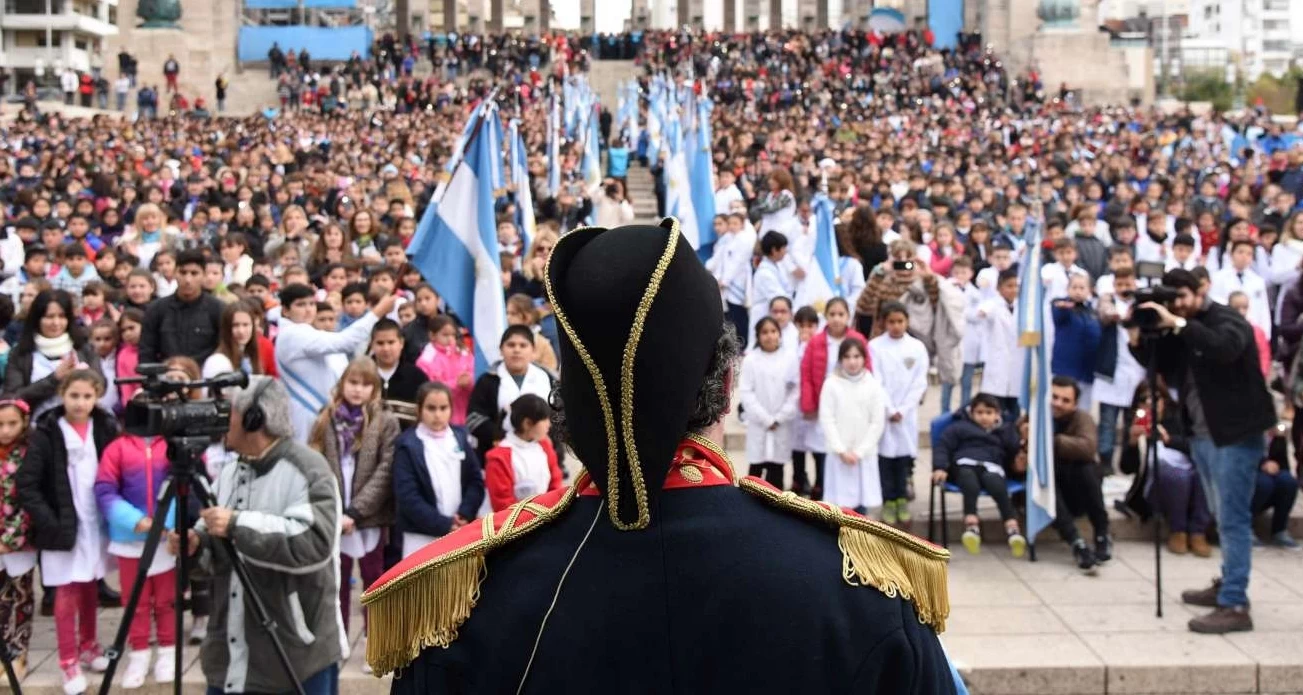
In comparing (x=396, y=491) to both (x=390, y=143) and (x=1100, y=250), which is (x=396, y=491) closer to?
(x=1100, y=250)

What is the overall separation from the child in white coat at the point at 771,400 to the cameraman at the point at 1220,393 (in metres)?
2.60

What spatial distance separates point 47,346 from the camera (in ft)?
24.8

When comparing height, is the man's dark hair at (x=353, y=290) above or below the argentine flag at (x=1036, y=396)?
above

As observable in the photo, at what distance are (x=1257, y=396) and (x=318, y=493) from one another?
13.9ft

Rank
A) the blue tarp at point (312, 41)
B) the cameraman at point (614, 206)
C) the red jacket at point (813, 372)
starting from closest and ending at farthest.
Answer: the red jacket at point (813, 372) → the cameraman at point (614, 206) → the blue tarp at point (312, 41)

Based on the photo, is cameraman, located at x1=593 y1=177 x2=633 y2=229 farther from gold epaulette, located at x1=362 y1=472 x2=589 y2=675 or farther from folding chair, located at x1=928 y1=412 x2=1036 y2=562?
gold epaulette, located at x1=362 y1=472 x2=589 y2=675

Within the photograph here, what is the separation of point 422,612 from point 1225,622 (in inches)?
224

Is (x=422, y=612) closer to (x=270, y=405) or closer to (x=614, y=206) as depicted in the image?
(x=270, y=405)

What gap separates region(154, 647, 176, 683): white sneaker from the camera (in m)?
6.09

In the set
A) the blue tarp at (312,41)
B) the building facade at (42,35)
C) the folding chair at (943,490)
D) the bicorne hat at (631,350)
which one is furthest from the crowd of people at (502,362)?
the building facade at (42,35)

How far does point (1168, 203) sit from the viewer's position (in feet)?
51.8

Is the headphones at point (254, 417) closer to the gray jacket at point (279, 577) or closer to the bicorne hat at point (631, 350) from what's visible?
the gray jacket at point (279, 577)

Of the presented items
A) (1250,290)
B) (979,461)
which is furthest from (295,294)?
(1250,290)

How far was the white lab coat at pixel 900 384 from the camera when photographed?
8406 mm
